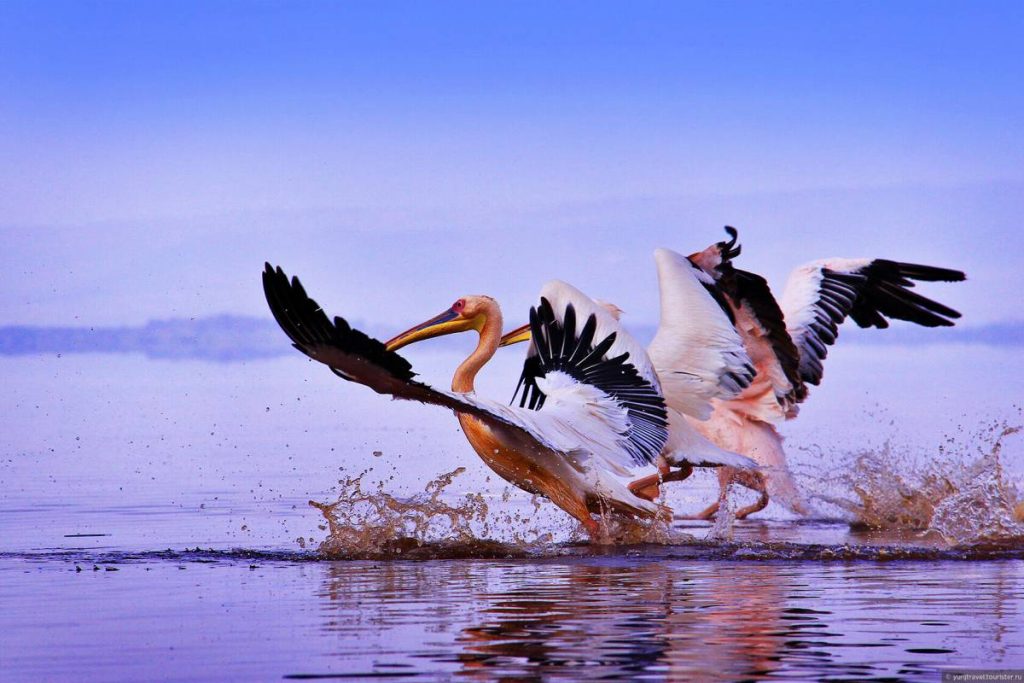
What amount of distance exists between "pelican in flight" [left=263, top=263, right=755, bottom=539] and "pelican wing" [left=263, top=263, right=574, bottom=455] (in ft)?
1.15

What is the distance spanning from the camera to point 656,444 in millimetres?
8633

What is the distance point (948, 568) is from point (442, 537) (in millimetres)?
2889

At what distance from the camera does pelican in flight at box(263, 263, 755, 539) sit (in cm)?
834

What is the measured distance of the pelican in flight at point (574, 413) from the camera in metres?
8.34

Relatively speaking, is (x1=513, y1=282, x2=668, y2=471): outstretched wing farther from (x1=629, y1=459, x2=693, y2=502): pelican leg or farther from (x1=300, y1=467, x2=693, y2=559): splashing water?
(x1=629, y1=459, x2=693, y2=502): pelican leg

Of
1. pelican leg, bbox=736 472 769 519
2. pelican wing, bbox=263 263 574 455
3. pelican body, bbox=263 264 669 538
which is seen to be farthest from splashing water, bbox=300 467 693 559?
pelican leg, bbox=736 472 769 519

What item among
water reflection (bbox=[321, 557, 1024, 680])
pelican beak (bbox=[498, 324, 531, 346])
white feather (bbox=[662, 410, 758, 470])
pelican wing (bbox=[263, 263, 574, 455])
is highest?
pelican beak (bbox=[498, 324, 531, 346])

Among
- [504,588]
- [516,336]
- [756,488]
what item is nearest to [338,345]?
[504,588]

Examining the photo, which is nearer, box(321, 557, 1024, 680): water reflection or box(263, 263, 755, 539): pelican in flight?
box(321, 557, 1024, 680): water reflection

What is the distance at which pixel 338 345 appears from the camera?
21.5 ft

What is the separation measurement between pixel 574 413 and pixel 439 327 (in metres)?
1.49

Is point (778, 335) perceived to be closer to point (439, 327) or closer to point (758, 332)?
point (758, 332)

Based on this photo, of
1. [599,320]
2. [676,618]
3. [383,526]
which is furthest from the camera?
[599,320]

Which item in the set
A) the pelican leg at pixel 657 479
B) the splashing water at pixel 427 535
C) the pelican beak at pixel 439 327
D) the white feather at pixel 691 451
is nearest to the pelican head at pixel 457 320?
the pelican beak at pixel 439 327
